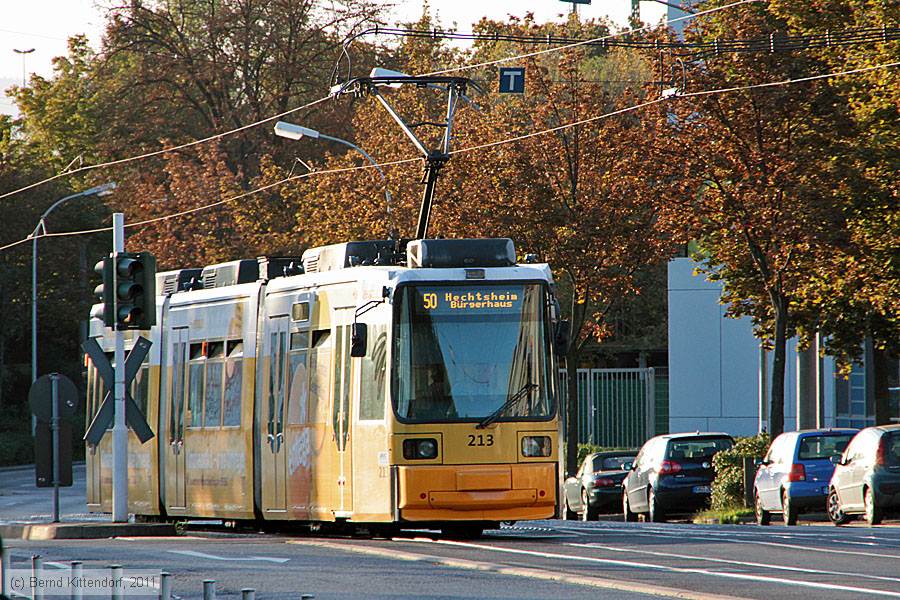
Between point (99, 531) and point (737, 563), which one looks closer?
point (737, 563)

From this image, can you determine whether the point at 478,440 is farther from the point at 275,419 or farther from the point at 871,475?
the point at 871,475

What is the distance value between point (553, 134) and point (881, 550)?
23.5 m

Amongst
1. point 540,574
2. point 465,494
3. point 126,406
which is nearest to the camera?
point 540,574

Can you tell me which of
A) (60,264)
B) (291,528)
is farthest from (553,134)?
(60,264)

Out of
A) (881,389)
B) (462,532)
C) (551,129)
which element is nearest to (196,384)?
(462,532)

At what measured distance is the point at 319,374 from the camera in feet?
65.3

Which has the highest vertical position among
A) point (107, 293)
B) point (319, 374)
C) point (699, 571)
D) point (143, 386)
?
point (107, 293)

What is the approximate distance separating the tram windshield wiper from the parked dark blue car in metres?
11.0

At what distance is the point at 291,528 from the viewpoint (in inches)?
A: 920

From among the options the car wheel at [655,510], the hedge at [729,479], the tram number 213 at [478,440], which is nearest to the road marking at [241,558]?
the tram number 213 at [478,440]

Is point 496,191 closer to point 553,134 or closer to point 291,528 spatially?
point 553,134

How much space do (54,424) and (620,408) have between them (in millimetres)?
29517

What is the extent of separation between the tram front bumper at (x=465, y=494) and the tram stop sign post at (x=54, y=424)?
6691mm

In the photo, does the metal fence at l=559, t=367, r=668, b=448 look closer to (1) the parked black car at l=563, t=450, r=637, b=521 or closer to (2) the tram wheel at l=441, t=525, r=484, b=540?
(1) the parked black car at l=563, t=450, r=637, b=521
